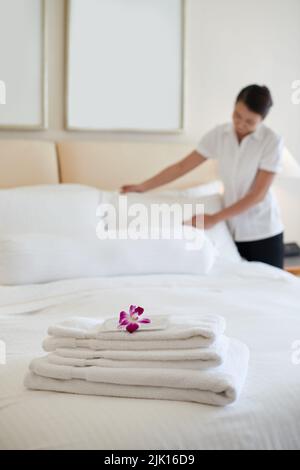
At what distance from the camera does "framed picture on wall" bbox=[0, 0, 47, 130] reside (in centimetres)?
315

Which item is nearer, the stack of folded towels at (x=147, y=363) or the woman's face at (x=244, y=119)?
the stack of folded towels at (x=147, y=363)

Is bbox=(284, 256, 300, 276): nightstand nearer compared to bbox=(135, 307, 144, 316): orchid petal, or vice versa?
bbox=(135, 307, 144, 316): orchid petal

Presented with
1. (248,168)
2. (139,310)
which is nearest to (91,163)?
(248,168)

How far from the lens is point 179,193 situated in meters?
3.31

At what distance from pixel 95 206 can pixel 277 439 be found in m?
1.73

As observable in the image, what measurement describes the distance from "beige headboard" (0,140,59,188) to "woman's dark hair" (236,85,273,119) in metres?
0.94

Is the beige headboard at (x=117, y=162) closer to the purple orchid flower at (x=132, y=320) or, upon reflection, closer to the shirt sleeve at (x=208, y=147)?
the shirt sleeve at (x=208, y=147)

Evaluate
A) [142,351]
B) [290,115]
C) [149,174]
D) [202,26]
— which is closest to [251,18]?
[202,26]

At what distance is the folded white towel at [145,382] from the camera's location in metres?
1.34

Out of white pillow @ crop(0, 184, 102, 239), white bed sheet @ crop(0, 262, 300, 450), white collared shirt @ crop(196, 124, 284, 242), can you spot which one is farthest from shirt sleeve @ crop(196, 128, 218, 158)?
white bed sheet @ crop(0, 262, 300, 450)

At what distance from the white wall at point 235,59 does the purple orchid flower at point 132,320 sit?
2.06 meters

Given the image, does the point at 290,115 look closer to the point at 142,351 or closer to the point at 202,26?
the point at 202,26

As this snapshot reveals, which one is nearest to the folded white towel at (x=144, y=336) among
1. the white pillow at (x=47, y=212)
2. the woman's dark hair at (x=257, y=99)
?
the white pillow at (x=47, y=212)

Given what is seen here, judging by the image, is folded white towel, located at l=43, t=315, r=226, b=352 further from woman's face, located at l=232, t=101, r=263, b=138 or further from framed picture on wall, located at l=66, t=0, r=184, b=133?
framed picture on wall, located at l=66, t=0, r=184, b=133
